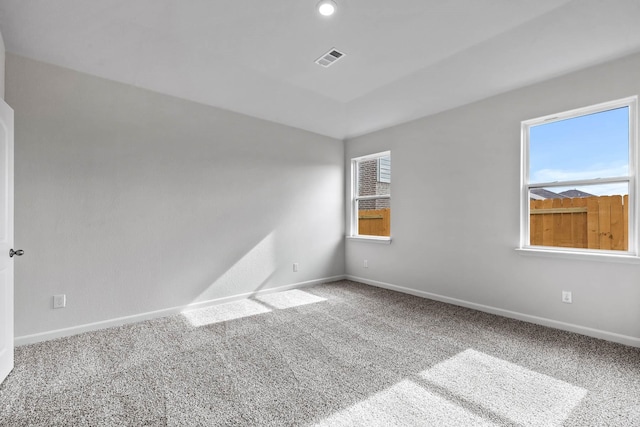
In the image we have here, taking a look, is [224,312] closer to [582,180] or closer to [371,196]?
[371,196]

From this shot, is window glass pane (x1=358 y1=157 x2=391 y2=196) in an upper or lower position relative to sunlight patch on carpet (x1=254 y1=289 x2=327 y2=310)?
upper

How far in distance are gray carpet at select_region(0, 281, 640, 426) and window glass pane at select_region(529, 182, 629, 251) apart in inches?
36.0

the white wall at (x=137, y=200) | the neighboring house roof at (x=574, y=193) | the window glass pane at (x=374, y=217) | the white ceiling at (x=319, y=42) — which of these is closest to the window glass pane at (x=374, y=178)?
the window glass pane at (x=374, y=217)

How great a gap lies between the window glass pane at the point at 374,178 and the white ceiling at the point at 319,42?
1402 mm

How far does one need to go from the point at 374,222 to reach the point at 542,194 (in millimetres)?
2342

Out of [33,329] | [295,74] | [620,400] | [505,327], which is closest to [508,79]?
[295,74]

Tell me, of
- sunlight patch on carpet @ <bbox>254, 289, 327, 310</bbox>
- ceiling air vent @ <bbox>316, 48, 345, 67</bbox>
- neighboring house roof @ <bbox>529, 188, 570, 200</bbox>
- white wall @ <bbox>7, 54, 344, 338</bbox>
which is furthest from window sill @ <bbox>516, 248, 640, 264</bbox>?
white wall @ <bbox>7, 54, 344, 338</bbox>

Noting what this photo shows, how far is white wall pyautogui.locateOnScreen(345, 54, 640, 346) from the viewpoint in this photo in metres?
2.71

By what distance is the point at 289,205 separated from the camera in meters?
4.53

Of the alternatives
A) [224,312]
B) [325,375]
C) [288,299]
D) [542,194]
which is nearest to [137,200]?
[224,312]

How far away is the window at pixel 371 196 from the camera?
→ 4.79 m

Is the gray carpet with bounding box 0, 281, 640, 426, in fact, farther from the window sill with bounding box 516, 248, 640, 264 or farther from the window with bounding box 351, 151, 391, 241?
the window with bounding box 351, 151, 391, 241

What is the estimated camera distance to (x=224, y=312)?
3506mm

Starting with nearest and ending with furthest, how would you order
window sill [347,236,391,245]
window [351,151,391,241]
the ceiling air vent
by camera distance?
the ceiling air vent, window sill [347,236,391,245], window [351,151,391,241]
